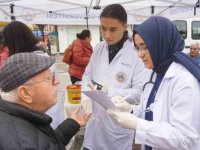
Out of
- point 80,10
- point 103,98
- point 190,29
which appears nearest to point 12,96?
point 103,98

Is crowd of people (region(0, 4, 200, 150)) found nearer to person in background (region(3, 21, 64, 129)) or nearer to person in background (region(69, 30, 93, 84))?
person in background (region(3, 21, 64, 129))

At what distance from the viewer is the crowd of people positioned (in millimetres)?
1318

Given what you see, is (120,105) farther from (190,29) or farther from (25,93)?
(190,29)

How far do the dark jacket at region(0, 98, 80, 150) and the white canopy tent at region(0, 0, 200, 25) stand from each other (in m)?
3.41

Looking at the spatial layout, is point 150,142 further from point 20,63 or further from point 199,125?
point 20,63

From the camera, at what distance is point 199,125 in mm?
1530

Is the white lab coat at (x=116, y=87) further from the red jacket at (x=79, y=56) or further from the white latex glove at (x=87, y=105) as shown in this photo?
the red jacket at (x=79, y=56)

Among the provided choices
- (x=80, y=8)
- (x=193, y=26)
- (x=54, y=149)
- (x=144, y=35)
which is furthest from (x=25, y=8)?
(x=193, y=26)

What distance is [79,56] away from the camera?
588cm

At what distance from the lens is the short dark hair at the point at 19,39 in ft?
8.14

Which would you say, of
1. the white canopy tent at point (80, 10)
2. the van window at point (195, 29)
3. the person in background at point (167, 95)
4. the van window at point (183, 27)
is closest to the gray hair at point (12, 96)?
the person in background at point (167, 95)

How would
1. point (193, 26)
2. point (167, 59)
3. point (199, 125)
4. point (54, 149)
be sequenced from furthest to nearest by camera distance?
point (193, 26)
point (167, 59)
point (199, 125)
point (54, 149)

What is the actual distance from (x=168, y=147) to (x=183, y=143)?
0.27 ft

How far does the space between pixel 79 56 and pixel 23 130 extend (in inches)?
185
